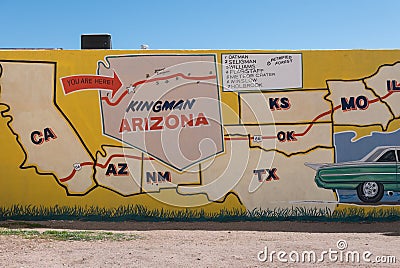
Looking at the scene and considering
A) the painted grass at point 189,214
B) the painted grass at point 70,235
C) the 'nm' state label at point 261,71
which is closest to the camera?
the painted grass at point 70,235

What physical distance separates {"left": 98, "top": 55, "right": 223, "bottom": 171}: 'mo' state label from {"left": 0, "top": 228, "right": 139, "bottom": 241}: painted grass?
196 cm

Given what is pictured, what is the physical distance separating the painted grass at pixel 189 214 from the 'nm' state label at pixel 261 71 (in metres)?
2.24

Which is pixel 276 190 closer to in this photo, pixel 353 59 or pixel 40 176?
pixel 353 59

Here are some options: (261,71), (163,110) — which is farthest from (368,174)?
(163,110)

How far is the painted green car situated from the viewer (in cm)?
1028

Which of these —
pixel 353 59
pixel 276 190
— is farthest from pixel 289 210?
pixel 353 59

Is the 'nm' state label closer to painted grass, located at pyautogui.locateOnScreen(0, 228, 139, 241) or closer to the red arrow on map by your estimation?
the red arrow on map

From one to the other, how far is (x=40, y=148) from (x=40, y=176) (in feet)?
1.63

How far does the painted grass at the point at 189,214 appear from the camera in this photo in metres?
10.1

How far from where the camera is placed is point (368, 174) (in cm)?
1031

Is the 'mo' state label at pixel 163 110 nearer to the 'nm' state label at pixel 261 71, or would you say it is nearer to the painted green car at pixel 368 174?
the 'nm' state label at pixel 261 71

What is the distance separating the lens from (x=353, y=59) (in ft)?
33.9

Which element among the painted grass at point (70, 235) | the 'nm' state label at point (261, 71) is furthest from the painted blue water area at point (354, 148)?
the painted grass at point (70, 235)

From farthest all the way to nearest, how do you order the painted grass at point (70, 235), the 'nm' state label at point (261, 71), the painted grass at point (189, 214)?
1. the 'nm' state label at point (261, 71)
2. the painted grass at point (189, 214)
3. the painted grass at point (70, 235)
